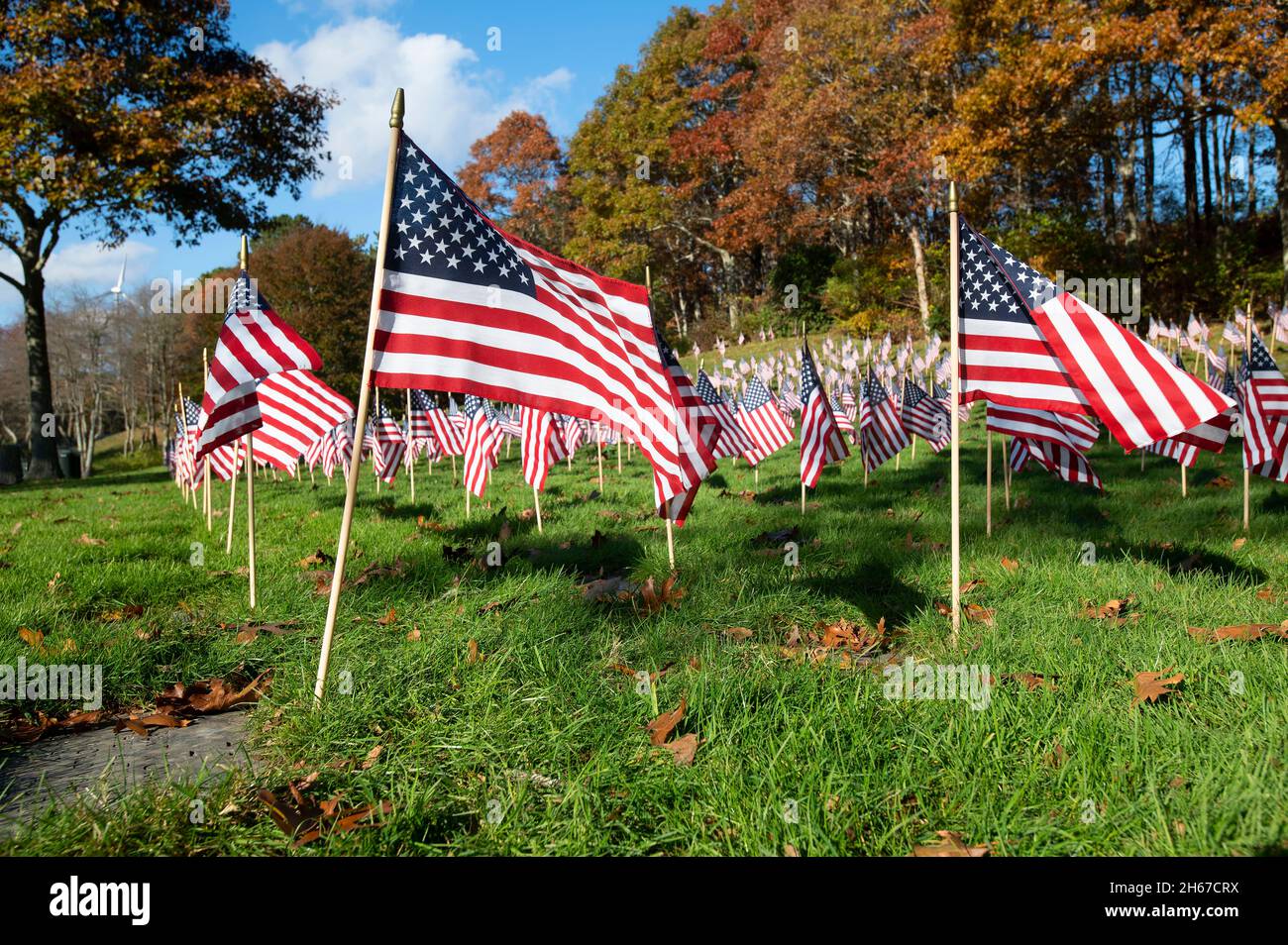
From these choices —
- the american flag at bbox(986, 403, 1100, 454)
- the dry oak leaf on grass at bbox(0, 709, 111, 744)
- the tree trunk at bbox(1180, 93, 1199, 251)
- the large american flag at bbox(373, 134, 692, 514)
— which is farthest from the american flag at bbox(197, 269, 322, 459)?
the tree trunk at bbox(1180, 93, 1199, 251)

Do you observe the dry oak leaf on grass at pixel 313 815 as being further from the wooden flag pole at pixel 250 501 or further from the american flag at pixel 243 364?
the american flag at pixel 243 364

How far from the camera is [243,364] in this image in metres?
5.59

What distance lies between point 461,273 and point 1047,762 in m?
3.19

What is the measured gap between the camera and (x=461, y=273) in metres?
3.62

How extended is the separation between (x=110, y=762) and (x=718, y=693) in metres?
2.53

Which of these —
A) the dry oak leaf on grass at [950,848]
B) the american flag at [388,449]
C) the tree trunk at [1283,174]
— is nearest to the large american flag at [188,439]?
the american flag at [388,449]

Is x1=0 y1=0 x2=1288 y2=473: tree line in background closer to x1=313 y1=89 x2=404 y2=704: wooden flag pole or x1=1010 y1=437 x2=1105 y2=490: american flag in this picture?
x1=1010 y1=437 x2=1105 y2=490: american flag

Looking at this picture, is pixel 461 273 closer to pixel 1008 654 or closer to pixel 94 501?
pixel 1008 654

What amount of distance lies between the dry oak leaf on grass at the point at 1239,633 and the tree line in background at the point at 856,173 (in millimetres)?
18004

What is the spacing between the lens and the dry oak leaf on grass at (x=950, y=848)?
2.31 m

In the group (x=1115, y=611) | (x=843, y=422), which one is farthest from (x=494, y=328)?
(x=843, y=422)

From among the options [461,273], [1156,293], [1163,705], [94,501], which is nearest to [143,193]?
[94,501]

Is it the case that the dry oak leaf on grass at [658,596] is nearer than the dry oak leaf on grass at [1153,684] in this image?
No
